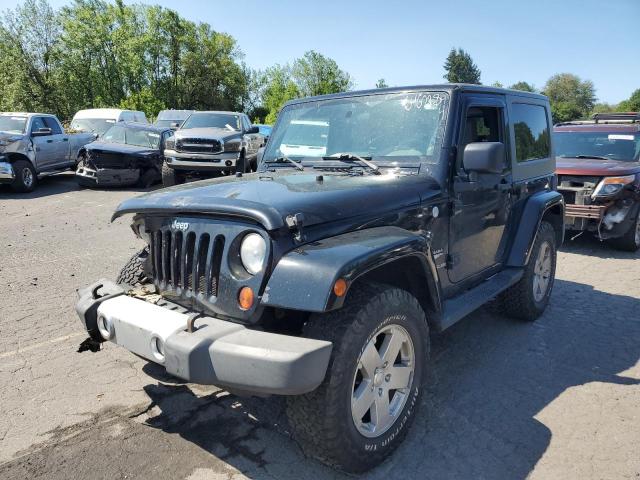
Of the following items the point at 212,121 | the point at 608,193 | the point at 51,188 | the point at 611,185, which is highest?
the point at 212,121

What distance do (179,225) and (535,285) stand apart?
3357 mm

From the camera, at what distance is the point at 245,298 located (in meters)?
2.38

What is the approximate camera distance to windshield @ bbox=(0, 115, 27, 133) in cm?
1296

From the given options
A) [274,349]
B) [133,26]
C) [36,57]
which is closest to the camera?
[274,349]

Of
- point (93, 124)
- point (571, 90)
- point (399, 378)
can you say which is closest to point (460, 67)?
point (571, 90)

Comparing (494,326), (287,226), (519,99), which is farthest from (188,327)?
(519,99)

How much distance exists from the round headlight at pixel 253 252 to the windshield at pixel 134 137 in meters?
12.2

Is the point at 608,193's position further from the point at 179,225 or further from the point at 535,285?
the point at 179,225

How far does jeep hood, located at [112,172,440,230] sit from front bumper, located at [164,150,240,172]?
9.22 m

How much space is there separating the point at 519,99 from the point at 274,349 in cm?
352

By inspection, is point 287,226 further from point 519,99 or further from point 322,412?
point 519,99

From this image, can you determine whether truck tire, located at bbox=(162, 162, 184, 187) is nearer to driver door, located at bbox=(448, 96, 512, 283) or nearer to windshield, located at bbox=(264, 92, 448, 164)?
windshield, located at bbox=(264, 92, 448, 164)

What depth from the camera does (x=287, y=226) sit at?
7.78 feet

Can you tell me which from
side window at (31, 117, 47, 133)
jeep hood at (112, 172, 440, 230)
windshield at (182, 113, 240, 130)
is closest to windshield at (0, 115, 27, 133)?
side window at (31, 117, 47, 133)
